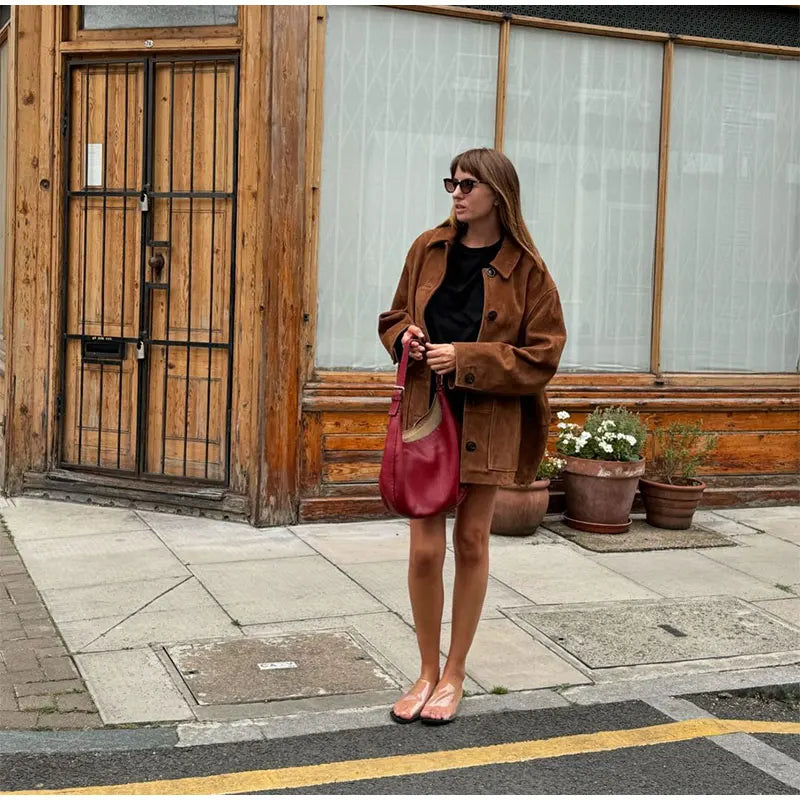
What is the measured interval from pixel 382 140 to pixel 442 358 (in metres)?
4.12

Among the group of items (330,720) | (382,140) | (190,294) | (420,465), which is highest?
(382,140)

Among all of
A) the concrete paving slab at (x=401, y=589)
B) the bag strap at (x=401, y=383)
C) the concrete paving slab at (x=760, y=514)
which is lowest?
the concrete paving slab at (x=401, y=589)

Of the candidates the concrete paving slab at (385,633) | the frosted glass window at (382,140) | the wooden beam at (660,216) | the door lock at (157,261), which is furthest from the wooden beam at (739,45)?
the concrete paving slab at (385,633)

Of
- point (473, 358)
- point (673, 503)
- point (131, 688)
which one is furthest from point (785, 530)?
point (131, 688)

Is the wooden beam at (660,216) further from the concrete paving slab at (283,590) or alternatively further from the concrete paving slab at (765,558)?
the concrete paving slab at (283,590)

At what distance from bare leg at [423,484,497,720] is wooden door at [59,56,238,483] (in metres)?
3.67

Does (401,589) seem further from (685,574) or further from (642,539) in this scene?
(642,539)

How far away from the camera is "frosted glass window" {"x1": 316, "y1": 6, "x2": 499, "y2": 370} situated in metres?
8.19

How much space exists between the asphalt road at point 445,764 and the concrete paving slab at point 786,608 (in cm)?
164

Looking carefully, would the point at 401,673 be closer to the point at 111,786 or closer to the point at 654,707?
the point at 654,707

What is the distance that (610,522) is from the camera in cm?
810

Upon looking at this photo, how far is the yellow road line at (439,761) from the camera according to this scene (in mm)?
4078

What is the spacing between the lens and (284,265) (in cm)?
796

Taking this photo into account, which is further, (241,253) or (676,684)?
(241,253)
